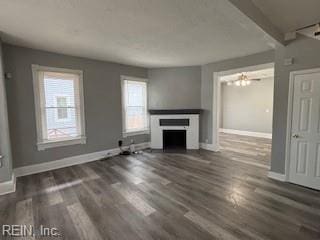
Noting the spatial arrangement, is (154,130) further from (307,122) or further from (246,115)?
(246,115)

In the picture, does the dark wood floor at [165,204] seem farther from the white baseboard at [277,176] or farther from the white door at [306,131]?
the white door at [306,131]

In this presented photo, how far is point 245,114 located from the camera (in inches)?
307

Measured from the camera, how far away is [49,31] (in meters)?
2.70

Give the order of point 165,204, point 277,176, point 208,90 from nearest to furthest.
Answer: point 165,204, point 277,176, point 208,90

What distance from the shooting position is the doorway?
5.04m

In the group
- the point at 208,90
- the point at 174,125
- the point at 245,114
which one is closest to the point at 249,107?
the point at 245,114

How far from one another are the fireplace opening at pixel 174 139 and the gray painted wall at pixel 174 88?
0.87 metres

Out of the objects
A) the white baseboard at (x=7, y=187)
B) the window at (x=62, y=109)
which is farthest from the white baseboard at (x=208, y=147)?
the white baseboard at (x=7, y=187)

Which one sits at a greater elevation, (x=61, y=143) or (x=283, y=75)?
(x=283, y=75)

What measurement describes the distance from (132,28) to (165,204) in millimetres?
2745

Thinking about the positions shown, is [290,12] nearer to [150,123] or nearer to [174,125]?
[174,125]

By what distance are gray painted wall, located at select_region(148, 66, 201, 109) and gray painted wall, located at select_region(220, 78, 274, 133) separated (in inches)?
139

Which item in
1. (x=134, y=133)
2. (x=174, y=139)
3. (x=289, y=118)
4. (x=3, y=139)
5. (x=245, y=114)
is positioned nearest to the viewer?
(x=3, y=139)

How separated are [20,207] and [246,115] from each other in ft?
27.0
